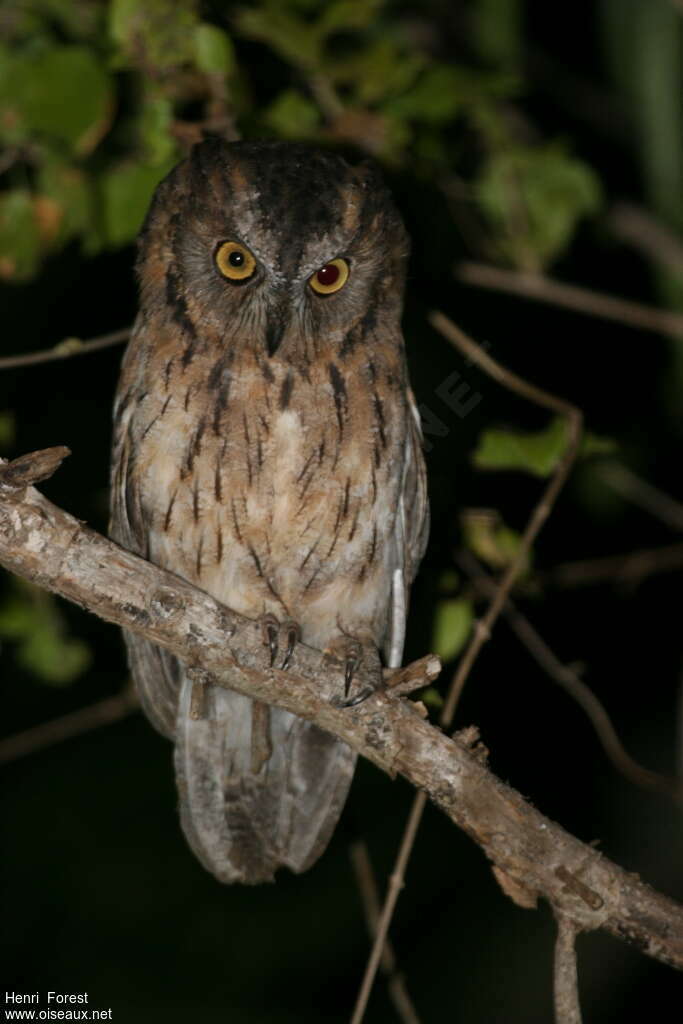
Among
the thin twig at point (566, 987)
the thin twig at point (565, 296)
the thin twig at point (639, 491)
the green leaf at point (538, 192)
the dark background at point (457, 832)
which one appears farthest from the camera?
the dark background at point (457, 832)

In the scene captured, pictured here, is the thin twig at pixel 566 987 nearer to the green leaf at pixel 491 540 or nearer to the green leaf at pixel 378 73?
the green leaf at pixel 491 540

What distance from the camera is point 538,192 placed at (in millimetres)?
2580

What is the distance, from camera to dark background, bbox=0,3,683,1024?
11.5 feet

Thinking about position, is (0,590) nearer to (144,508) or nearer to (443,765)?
(144,508)

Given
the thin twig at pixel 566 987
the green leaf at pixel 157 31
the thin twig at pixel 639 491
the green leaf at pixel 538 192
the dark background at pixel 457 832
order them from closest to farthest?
the thin twig at pixel 566 987 < the green leaf at pixel 157 31 < the green leaf at pixel 538 192 < the thin twig at pixel 639 491 < the dark background at pixel 457 832

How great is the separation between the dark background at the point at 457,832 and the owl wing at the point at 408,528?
1052 mm

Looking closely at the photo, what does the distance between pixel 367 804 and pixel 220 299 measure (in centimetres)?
219

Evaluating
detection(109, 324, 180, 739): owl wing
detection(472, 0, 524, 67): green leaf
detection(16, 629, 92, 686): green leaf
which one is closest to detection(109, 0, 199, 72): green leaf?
detection(109, 324, 180, 739): owl wing

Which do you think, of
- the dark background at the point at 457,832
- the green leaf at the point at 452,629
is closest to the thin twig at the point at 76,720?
the dark background at the point at 457,832

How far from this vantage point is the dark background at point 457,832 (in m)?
3.52

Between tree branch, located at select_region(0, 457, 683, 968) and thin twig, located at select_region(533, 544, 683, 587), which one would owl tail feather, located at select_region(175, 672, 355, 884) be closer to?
tree branch, located at select_region(0, 457, 683, 968)

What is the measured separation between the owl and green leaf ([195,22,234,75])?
0.14 metres

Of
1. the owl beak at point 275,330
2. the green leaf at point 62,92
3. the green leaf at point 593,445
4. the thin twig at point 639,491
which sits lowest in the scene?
the thin twig at point 639,491

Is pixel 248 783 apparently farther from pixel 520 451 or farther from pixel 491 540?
pixel 520 451
